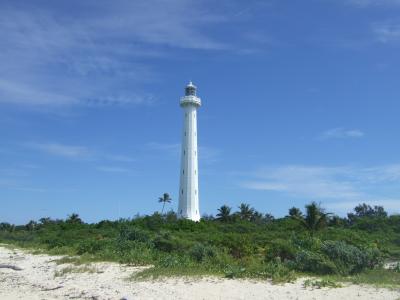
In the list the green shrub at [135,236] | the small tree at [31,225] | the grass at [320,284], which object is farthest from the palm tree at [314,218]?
the small tree at [31,225]

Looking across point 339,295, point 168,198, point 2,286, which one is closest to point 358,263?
point 339,295

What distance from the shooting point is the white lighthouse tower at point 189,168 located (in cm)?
5762

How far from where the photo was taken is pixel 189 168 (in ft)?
190

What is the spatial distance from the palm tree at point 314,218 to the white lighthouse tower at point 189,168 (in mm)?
12899

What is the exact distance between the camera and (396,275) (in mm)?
18609

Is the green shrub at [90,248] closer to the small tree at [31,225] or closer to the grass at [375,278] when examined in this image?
the grass at [375,278]

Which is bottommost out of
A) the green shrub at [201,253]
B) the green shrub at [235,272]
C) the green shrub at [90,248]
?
the green shrub at [235,272]

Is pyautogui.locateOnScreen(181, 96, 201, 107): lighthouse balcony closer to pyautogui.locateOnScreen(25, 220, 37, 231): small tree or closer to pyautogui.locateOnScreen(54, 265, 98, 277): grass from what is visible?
pyautogui.locateOnScreen(54, 265, 98, 277): grass

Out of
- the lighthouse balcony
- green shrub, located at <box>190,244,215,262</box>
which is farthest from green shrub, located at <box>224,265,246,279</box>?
the lighthouse balcony

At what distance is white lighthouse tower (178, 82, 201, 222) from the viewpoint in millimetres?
57625

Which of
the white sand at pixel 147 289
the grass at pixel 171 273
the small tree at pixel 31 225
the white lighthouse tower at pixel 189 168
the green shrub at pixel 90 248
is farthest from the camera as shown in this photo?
the small tree at pixel 31 225

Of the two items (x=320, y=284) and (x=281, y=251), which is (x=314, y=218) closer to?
(x=281, y=251)

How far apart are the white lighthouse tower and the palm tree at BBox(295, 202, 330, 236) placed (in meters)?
12.9

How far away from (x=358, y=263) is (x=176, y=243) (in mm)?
10632
